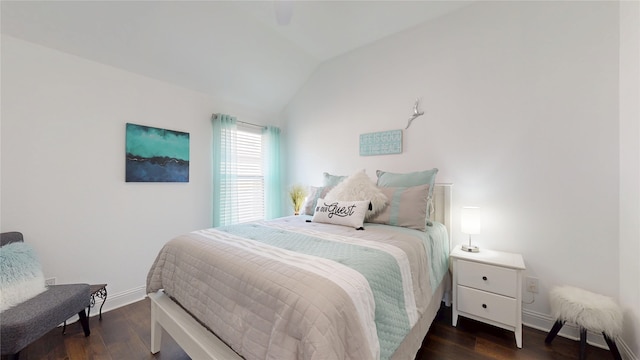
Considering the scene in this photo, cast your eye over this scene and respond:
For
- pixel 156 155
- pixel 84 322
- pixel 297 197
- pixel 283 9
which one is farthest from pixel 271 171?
pixel 84 322

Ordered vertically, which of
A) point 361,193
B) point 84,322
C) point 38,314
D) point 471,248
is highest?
point 361,193

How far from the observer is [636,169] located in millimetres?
1491

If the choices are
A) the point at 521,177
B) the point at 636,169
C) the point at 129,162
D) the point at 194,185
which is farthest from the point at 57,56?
the point at 636,169

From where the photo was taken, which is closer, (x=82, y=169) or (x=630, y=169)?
(x=630, y=169)

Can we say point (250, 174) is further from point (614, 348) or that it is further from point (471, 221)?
point (614, 348)

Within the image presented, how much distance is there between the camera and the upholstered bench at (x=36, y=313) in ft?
4.37

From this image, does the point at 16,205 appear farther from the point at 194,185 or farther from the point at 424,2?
the point at 424,2

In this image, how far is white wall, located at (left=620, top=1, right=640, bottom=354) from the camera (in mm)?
1478

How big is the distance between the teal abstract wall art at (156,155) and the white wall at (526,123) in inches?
91.7

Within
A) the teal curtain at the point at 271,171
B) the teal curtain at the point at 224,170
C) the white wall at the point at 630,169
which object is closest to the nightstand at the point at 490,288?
the white wall at the point at 630,169

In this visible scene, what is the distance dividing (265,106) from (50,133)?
2304 millimetres

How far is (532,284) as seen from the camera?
6.53ft

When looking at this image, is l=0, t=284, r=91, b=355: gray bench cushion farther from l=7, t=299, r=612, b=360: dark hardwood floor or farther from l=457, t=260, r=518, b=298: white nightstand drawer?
l=457, t=260, r=518, b=298: white nightstand drawer

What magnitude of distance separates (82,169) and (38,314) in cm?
122
